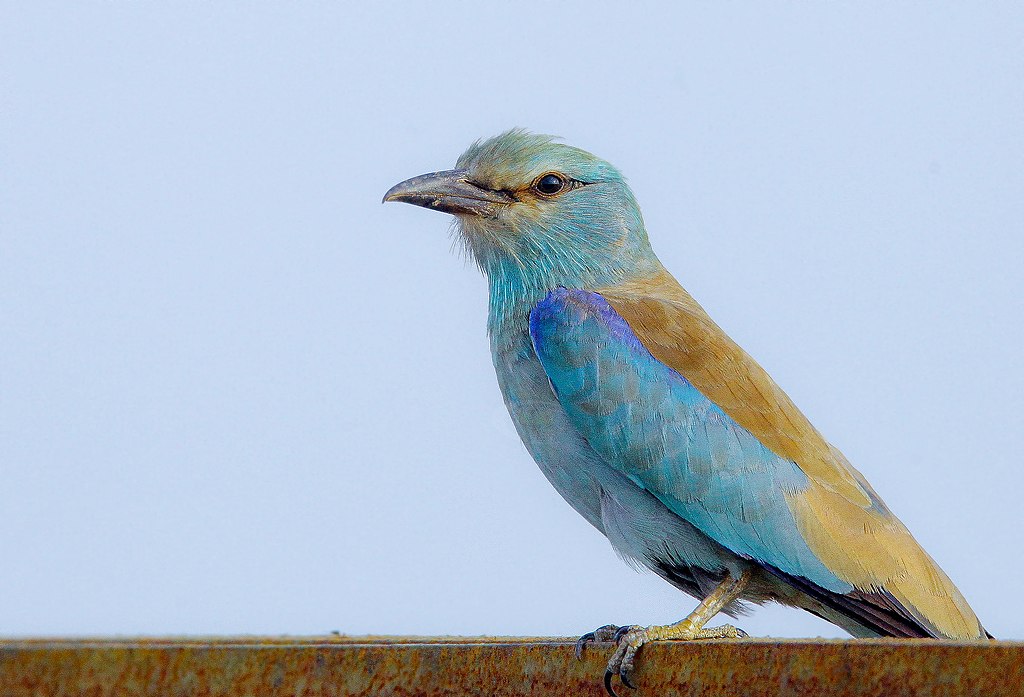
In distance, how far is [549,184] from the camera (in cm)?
603

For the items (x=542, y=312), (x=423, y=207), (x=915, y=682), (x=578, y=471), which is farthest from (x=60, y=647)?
(x=423, y=207)

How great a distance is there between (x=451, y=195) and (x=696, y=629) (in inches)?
90.8

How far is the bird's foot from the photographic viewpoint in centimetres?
349

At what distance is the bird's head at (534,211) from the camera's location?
5.89m

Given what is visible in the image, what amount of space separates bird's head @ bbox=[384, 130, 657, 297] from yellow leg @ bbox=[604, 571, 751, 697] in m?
1.56

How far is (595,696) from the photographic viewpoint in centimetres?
339

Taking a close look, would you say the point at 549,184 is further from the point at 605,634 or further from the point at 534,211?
the point at 605,634

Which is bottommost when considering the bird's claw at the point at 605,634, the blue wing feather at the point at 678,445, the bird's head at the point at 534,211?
the bird's claw at the point at 605,634

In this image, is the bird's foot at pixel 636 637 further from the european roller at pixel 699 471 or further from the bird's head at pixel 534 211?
the bird's head at pixel 534 211

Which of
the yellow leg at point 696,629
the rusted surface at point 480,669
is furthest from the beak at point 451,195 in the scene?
the rusted surface at point 480,669

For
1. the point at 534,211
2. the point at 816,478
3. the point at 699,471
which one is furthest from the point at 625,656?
the point at 534,211

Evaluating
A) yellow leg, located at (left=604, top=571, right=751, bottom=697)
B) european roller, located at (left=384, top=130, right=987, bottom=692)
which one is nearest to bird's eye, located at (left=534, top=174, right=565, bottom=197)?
european roller, located at (left=384, top=130, right=987, bottom=692)

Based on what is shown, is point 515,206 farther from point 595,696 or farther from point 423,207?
point 595,696

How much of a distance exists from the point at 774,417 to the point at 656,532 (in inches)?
25.9
